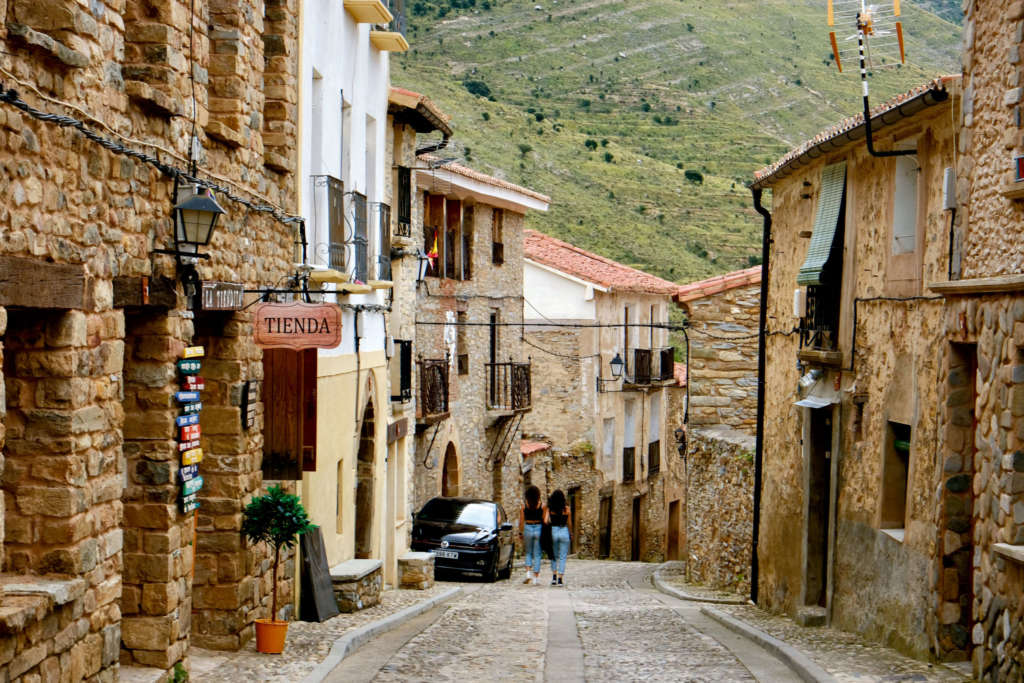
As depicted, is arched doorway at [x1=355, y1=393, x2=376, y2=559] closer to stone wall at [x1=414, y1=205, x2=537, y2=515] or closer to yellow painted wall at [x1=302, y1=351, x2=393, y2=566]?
yellow painted wall at [x1=302, y1=351, x2=393, y2=566]

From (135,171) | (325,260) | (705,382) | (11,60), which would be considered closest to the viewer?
(11,60)

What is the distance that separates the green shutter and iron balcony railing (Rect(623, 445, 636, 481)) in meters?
24.0

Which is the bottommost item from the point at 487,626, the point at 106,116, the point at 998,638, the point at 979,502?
the point at 487,626

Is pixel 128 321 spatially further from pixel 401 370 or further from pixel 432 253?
pixel 432 253

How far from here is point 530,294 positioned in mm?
37031

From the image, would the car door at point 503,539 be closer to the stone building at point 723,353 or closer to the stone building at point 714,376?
the stone building at point 714,376

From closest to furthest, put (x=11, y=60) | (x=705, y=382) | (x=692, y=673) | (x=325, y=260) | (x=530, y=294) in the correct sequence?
1. (x=11, y=60)
2. (x=692, y=673)
3. (x=325, y=260)
4. (x=705, y=382)
5. (x=530, y=294)

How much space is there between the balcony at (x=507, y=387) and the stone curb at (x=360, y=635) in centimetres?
1252

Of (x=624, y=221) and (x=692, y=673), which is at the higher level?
(x=624, y=221)

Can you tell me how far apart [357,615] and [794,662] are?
5.30m

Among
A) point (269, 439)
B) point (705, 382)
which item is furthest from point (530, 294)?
point (269, 439)

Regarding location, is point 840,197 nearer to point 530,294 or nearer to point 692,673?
point 692,673

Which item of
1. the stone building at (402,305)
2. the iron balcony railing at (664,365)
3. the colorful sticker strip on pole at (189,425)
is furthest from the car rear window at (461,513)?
the iron balcony railing at (664,365)

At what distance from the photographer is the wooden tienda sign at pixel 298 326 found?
427 inches
